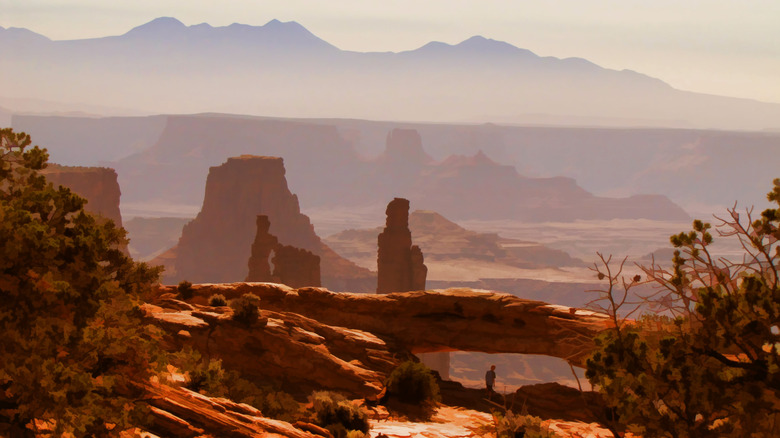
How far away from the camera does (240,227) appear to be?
170625 millimetres

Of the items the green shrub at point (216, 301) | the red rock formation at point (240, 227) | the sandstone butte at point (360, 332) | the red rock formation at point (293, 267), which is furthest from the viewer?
the red rock formation at point (240, 227)

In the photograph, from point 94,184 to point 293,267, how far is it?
217 ft

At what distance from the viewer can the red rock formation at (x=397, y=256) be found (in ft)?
302

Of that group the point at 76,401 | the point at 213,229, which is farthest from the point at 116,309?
the point at 213,229

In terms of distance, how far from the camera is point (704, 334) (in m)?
15.1

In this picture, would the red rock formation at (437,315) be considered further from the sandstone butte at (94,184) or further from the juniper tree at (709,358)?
the sandstone butte at (94,184)

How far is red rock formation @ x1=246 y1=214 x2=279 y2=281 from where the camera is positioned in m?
93.9

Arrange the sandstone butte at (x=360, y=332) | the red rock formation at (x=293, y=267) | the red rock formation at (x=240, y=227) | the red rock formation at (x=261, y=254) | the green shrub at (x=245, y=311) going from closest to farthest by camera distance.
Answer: the sandstone butte at (x=360, y=332), the green shrub at (x=245, y=311), the red rock formation at (x=293, y=267), the red rock formation at (x=261, y=254), the red rock formation at (x=240, y=227)

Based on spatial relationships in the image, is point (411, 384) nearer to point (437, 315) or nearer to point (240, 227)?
point (437, 315)

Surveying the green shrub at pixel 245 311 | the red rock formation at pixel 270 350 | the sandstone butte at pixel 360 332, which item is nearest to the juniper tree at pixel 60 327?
the sandstone butte at pixel 360 332

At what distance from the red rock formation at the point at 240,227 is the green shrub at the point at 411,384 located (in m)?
133

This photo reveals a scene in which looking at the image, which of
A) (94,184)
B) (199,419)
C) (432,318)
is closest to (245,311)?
(432,318)

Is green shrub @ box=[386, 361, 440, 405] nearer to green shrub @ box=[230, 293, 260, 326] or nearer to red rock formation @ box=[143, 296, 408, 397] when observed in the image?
red rock formation @ box=[143, 296, 408, 397]

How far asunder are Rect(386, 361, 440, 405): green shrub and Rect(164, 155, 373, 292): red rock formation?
13267cm
